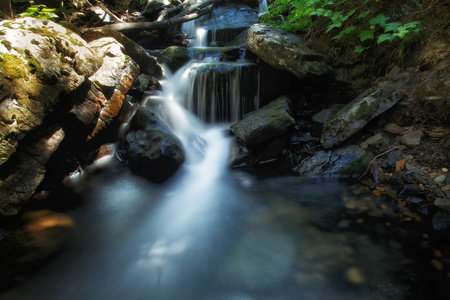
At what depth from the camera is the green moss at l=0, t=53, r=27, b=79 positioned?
2516 millimetres

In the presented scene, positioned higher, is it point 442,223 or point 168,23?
point 168,23

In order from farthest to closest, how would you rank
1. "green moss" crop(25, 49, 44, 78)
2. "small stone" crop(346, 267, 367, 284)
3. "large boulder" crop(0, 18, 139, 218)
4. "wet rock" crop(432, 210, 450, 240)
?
1. "green moss" crop(25, 49, 44, 78)
2. "large boulder" crop(0, 18, 139, 218)
3. "wet rock" crop(432, 210, 450, 240)
4. "small stone" crop(346, 267, 367, 284)

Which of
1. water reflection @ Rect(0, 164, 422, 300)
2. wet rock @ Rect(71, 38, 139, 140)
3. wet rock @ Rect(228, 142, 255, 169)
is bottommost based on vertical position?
water reflection @ Rect(0, 164, 422, 300)

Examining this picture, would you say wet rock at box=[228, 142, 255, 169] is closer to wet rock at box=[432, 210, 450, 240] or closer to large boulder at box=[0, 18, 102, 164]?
wet rock at box=[432, 210, 450, 240]

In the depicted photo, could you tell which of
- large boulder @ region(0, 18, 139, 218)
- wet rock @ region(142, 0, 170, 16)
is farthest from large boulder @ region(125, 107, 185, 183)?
wet rock @ region(142, 0, 170, 16)

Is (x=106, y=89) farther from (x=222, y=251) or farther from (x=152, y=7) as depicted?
(x=152, y=7)

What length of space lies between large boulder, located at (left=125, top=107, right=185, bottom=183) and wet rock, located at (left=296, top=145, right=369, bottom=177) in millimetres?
2293

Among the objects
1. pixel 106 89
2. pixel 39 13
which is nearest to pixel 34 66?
pixel 106 89

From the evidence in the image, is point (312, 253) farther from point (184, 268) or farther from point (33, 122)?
point (33, 122)

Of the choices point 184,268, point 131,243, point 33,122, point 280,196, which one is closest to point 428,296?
point 280,196

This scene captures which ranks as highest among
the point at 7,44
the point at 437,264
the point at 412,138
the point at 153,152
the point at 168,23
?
the point at 168,23

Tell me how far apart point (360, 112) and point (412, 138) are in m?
0.81

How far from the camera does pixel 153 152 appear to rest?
390 cm

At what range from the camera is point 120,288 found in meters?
2.12
